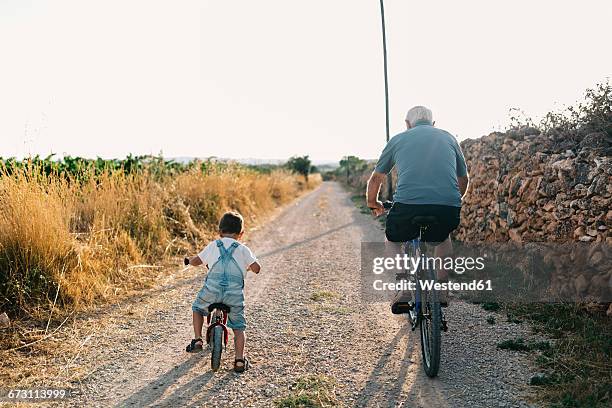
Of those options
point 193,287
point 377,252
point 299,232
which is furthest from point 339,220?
point 193,287

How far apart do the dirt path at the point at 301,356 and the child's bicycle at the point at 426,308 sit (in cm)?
19

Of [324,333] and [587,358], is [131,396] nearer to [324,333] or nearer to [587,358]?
[324,333]

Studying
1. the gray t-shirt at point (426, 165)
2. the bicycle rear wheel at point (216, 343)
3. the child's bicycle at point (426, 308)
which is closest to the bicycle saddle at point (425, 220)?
the child's bicycle at point (426, 308)

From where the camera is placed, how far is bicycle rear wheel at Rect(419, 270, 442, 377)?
141 inches

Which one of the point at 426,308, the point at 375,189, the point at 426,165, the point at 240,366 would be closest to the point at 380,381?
the point at 426,308

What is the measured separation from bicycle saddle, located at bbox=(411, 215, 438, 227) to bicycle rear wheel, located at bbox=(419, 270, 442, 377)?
0.41m

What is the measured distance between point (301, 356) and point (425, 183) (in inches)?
74.3

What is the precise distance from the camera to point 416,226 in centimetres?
391

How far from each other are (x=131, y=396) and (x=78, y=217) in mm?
4116

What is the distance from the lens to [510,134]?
25.3 ft

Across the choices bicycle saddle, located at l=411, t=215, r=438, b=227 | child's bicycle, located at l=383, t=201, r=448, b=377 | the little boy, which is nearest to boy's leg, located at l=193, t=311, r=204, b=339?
the little boy

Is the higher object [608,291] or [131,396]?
[608,291]

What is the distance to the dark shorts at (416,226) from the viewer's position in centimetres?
384

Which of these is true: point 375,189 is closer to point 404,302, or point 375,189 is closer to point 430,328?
point 404,302
